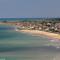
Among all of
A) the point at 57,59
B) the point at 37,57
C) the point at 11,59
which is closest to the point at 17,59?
the point at 11,59

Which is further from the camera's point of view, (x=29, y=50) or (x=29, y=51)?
Result: (x=29, y=50)

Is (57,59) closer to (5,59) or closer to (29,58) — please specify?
(29,58)

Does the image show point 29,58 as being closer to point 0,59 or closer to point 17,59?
point 17,59

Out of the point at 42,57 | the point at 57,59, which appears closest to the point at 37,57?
the point at 42,57

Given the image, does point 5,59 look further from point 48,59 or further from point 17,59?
point 48,59

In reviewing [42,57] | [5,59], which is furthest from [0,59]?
[42,57]
